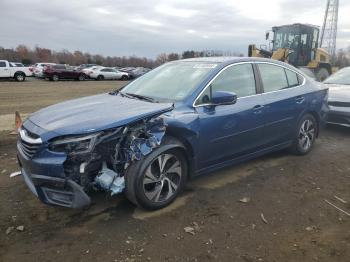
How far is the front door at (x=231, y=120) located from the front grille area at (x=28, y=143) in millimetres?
1837

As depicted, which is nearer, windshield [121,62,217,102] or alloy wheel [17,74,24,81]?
windshield [121,62,217,102]

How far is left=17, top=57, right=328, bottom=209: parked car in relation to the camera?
12.0 ft

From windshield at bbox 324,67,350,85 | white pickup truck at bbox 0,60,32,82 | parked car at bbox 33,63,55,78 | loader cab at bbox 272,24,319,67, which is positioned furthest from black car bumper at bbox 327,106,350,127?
parked car at bbox 33,63,55,78

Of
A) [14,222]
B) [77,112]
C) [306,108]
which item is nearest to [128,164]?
[77,112]

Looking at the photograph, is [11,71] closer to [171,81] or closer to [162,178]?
[171,81]

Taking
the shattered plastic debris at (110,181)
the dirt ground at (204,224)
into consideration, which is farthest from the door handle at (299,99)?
the shattered plastic debris at (110,181)

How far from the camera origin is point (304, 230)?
3.79 metres

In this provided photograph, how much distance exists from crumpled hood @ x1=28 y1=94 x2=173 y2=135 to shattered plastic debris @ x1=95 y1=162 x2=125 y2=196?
504 mm

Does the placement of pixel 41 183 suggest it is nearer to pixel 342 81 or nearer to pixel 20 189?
pixel 20 189

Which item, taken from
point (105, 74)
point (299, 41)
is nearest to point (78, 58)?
point (105, 74)

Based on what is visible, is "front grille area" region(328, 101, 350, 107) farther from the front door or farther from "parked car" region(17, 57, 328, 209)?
the front door

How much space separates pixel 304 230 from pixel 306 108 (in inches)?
111

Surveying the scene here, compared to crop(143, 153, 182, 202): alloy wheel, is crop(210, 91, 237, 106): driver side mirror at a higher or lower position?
higher

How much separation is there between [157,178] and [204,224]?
71cm
